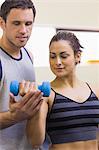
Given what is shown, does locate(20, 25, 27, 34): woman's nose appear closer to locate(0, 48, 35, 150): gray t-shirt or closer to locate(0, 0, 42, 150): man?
locate(0, 0, 42, 150): man

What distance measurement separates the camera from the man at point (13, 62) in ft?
3.22

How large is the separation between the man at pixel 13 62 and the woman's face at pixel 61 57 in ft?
0.39

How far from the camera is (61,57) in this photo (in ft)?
3.43

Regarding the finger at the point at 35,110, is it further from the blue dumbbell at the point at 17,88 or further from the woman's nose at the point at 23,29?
the woman's nose at the point at 23,29

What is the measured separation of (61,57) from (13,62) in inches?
7.5

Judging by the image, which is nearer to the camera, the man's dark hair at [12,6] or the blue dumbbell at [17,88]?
the blue dumbbell at [17,88]

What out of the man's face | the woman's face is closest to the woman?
the woman's face

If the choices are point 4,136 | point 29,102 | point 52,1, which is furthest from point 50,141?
point 52,1

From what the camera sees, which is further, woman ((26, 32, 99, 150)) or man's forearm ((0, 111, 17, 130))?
woman ((26, 32, 99, 150))

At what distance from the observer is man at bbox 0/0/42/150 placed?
0.98 m

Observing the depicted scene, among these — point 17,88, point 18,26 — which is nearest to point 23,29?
point 18,26

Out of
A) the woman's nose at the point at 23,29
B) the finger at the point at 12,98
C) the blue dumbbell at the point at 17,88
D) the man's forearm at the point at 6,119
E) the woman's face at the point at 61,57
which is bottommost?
the man's forearm at the point at 6,119

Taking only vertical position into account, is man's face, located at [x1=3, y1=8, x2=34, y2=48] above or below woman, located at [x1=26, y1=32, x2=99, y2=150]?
above

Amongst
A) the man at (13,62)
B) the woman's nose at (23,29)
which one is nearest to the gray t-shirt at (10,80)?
the man at (13,62)
